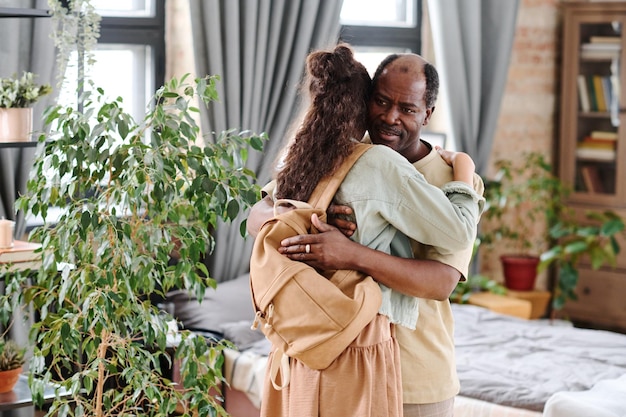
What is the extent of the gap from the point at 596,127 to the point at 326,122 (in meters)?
4.45

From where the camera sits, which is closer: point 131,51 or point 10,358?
point 10,358

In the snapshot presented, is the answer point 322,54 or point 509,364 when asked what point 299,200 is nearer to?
point 322,54

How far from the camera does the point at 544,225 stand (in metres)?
6.14

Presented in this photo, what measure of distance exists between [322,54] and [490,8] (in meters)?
3.89

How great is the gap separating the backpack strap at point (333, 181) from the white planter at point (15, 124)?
1387 millimetres

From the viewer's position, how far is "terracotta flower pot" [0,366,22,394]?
2980 mm

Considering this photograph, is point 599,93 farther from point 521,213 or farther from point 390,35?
point 390,35

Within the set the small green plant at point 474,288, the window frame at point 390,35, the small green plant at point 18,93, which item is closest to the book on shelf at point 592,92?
the window frame at point 390,35

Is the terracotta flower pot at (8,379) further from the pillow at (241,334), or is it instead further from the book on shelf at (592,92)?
the book on shelf at (592,92)

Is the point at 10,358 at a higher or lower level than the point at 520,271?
higher

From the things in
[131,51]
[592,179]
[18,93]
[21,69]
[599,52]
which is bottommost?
[592,179]

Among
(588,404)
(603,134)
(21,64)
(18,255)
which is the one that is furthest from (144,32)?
(603,134)

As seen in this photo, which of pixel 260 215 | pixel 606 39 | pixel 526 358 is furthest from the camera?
pixel 606 39

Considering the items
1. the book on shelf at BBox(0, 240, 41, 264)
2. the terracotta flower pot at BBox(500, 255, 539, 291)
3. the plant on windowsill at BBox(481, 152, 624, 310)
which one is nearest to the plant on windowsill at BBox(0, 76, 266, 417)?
the book on shelf at BBox(0, 240, 41, 264)
